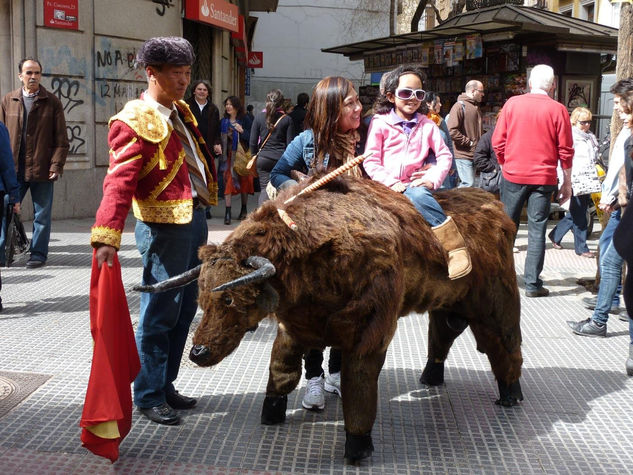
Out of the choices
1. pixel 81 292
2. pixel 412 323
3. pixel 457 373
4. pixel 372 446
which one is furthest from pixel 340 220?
pixel 81 292

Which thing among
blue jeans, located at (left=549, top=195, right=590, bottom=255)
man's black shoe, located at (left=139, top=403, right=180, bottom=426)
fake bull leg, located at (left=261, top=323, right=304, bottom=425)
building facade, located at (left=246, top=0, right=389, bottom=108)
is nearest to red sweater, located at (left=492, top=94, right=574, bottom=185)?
blue jeans, located at (left=549, top=195, right=590, bottom=255)

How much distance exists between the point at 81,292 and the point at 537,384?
448 centimetres

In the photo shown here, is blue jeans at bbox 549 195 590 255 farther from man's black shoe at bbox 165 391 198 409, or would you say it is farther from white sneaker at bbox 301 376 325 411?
man's black shoe at bbox 165 391 198 409

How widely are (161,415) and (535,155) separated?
4960 millimetres

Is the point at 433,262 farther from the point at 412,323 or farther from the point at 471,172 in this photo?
the point at 471,172

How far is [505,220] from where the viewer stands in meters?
4.79

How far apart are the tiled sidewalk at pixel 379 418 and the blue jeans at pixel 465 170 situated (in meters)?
4.87

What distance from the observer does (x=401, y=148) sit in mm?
4613

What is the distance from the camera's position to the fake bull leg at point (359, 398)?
3.94m

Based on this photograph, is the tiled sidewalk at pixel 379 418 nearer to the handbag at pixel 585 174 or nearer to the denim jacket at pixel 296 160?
the denim jacket at pixel 296 160

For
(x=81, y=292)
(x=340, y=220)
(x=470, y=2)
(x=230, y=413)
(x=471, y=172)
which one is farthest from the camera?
(x=470, y=2)

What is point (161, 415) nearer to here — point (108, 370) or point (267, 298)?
point (108, 370)

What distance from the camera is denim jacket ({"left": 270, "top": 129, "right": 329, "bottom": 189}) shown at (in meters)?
4.70

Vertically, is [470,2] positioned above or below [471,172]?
above
